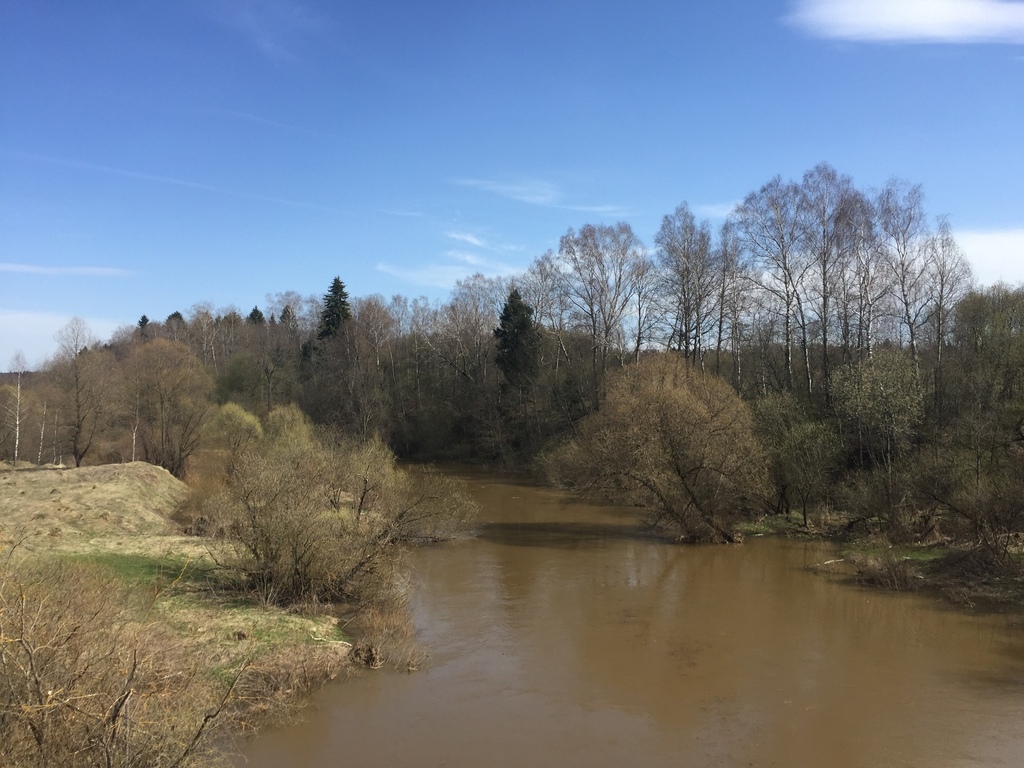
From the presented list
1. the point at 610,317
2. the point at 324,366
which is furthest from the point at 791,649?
the point at 324,366

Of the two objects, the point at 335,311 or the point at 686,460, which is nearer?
the point at 686,460

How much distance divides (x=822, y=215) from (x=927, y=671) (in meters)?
23.7

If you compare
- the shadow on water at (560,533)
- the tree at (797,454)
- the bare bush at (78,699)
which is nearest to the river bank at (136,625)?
the bare bush at (78,699)

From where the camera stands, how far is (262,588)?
13805 millimetres

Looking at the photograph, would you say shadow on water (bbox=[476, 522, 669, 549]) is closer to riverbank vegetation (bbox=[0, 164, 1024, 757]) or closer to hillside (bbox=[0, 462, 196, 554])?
riverbank vegetation (bbox=[0, 164, 1024, 757])

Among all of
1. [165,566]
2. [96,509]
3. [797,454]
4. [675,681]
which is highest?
[797,454]

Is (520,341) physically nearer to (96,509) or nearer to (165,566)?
(96,509)

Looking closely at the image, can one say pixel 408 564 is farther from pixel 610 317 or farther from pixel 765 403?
pixel 610 317

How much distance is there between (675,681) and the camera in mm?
11523

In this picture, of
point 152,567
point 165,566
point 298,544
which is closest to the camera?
point 298,544

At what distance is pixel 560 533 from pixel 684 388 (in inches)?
268

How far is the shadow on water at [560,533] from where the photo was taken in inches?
920

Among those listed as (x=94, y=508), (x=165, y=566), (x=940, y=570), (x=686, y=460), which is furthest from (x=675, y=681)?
(x=94, y=508)

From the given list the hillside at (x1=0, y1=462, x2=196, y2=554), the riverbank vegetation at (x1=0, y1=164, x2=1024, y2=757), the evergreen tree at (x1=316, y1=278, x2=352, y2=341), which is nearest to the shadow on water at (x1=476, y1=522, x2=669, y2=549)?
the riverbank vegetation at (x1=0, y1=164, x2=1024, y2=757)
